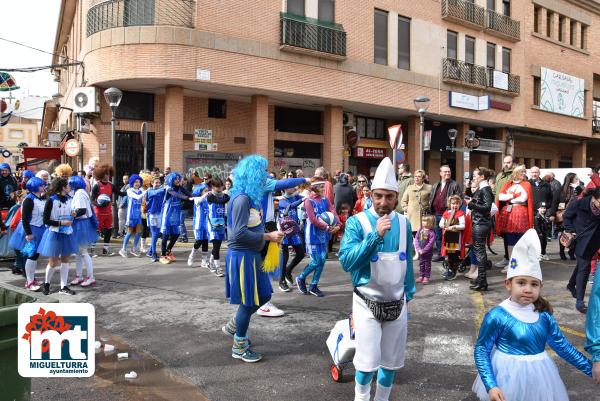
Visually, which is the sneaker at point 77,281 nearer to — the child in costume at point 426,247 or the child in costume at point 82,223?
the child in costume at point 82,223

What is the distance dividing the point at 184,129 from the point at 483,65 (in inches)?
654

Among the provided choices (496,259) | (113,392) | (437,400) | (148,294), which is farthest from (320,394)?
(496,259)

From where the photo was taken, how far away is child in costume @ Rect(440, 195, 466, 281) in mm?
8094

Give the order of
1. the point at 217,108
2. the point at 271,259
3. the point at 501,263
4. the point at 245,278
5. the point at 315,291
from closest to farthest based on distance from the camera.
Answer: the point at 245,278 → the point at 271,259 → the point at 315,291 → the point at 501,263 → the point at 217,108

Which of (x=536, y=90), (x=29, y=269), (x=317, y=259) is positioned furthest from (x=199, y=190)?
(x=536, y=90)

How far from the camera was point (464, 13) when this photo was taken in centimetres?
2512

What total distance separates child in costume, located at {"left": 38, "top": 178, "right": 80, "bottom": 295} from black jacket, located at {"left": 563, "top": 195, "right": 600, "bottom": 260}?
7.00 meters

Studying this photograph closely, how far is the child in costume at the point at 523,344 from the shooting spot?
2678mm

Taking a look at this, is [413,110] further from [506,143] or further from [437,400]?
[437,400]

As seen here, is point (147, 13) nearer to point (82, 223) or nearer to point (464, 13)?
point (82, 223)

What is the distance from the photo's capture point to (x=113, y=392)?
3998 mm

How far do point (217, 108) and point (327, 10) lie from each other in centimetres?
624

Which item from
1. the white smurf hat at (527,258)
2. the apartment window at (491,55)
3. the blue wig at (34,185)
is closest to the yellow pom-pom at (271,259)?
the white smurf hat at (527,258)

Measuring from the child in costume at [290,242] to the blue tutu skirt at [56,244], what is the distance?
10.1 feet
